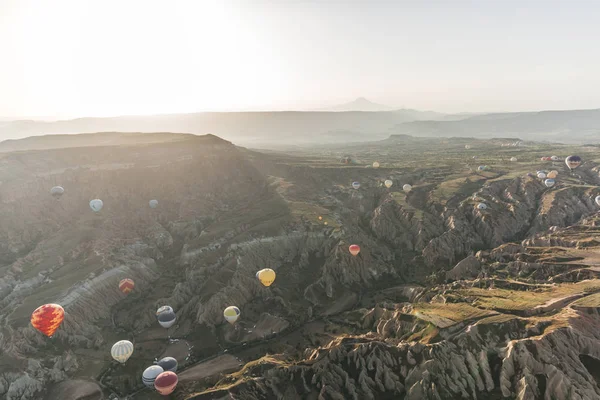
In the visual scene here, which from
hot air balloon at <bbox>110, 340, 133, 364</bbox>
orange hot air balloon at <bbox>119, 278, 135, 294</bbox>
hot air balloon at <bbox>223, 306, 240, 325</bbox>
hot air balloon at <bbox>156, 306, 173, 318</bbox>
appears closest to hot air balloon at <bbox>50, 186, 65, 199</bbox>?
orange hot air balloon at <bbox>119, 278, 135, 294</bbox>

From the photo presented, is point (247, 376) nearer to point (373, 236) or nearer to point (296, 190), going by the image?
point (373, 236)

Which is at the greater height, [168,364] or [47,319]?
[47,319]

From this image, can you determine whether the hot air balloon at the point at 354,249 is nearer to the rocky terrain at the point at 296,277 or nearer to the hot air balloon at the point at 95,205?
the rocky terrain at the point at 296,277

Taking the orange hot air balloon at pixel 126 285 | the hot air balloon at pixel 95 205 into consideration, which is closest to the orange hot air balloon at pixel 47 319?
the orange hot air balloon at pixel 126 285

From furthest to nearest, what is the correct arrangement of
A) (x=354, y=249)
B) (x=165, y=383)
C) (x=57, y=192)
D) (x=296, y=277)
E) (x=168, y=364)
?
(x=57, y=192) < (x=296, y=277) < (x=354, y=249) < (x=168, y=364) < (x=165, y=383)

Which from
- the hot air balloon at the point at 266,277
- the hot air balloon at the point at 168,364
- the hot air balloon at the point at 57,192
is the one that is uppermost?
the hot air balloon at the point at 57,192

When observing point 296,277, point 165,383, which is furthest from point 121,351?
point 296,277

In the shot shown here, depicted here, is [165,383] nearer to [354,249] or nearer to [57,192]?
[354,249]
